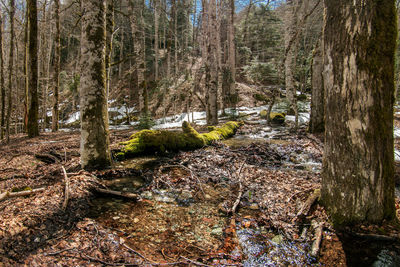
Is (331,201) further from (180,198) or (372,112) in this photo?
(180,198)

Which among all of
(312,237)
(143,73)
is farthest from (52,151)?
(143,73)

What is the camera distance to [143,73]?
12805 millimetres

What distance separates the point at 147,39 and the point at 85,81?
29.1 meters

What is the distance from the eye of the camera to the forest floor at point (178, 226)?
181cm

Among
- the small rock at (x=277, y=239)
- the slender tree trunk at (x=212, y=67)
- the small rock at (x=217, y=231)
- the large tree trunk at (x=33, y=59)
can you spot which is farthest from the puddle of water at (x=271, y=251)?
the large tree trunk at (x=33, y=59)

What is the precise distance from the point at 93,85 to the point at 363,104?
426 centimetres

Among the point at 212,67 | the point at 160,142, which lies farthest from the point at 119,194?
the point at 212,67

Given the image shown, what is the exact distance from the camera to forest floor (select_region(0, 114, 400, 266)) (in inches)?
71.4

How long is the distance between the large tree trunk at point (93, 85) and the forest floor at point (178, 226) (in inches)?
20.7

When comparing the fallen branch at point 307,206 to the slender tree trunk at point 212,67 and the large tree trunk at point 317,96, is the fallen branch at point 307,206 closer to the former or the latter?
the large tree trunk at point 317,96

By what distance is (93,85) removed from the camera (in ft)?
12.9

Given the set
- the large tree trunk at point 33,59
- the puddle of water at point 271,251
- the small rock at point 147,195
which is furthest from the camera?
the large tree trunk at point 33,59

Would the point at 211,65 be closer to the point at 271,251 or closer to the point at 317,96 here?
the point at 317,96

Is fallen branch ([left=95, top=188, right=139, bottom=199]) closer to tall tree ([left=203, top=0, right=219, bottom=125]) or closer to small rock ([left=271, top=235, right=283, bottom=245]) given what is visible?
small rock ([left=271, top=235, right=283, bottom=245])
